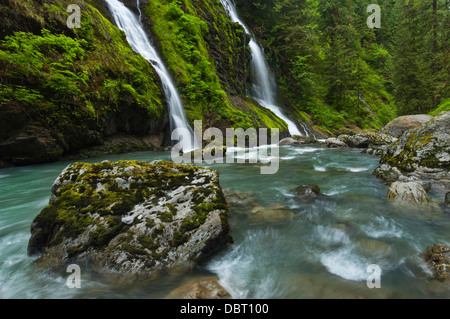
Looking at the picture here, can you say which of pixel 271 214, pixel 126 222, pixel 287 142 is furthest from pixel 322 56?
pixel 126 222

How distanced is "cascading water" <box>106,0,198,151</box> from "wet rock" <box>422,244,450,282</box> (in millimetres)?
10453

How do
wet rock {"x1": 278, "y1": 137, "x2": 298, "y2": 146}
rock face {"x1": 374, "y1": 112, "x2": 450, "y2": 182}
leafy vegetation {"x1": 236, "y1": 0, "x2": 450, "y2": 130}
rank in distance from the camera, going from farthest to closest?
leafy vegetation {"x1": 236, "y1": 0, "x2": 450, "y2": 130}, wet rock {"x1": 278, "y1": 137, "x2": 298, "y2": 146}, rock face {"x1": 374, "y1": 112, "x2": 450, "y2": 182}

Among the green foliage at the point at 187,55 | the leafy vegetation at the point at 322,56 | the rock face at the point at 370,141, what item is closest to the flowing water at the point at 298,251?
the rock face at the point at 370,141

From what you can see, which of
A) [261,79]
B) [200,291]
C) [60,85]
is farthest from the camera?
[261,79]

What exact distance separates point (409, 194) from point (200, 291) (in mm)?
4502

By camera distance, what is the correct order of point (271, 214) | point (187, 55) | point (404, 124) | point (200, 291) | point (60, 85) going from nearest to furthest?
point (200, 291)
point (271, 214)
point (60, 85)
point (404, 124)
point (187, 55)

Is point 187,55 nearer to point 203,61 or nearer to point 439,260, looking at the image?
point 203,61

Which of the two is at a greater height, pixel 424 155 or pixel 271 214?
pixel 424 155

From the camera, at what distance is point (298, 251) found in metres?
3.13

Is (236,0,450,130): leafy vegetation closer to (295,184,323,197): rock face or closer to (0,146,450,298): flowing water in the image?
(295,184,323,197): rock face

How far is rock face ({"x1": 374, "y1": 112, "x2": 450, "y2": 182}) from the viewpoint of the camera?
573 centimetres

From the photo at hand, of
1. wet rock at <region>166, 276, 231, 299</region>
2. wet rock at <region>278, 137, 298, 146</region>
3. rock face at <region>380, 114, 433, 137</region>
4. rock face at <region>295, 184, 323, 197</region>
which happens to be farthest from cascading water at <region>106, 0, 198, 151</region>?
rock face at <region>380, 114, 433, 137</region>

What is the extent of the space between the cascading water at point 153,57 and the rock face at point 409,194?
9.28 metres

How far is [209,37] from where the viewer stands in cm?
1848
